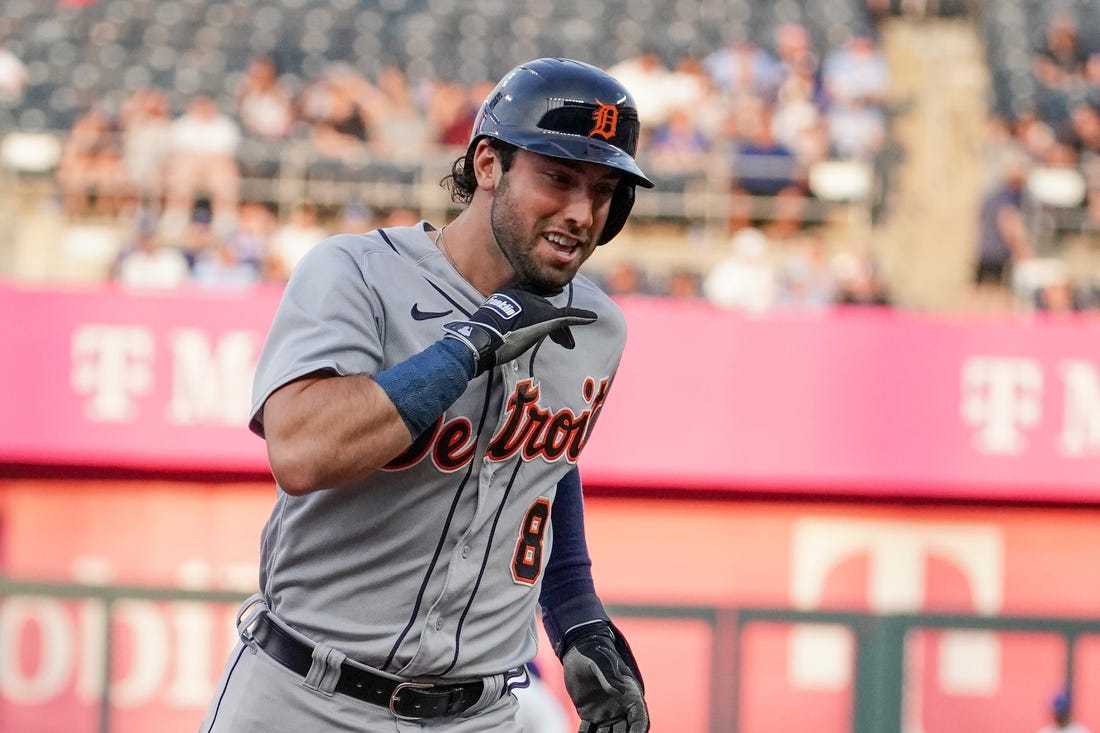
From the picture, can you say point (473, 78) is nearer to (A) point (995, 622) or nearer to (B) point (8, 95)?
(B) point (8, 95)

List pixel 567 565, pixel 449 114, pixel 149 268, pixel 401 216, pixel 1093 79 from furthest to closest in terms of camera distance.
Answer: pixel 1093 79
pixel 449 114
pixel 401 216
pixel 149 268
pixel 567 565

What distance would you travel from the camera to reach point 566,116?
242 cm

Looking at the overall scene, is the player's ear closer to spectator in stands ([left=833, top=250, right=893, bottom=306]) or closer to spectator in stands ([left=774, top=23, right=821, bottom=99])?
spectator in stands ([left=833, top=250, right=893, bottom=306])

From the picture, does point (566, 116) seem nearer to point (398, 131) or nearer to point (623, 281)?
point (623, 281)

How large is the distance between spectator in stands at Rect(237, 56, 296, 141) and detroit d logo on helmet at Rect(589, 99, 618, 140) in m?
8.12

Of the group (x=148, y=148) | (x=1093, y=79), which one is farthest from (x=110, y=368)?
(x=1093, y=79)

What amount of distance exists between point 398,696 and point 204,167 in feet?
25.3

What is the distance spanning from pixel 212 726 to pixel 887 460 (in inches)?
243

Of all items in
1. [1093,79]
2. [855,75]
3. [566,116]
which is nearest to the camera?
[566,116]

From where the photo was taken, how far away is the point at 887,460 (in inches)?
323

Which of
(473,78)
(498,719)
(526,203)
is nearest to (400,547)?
(498,719)

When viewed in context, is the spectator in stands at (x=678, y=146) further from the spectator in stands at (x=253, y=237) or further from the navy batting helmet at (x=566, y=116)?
the navy batting helmet at (x=566, y=116)

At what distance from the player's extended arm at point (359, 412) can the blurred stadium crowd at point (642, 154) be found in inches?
269

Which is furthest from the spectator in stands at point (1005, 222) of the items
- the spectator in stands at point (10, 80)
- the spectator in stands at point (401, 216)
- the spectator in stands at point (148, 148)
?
the spectator in stands at point (10, 80)
